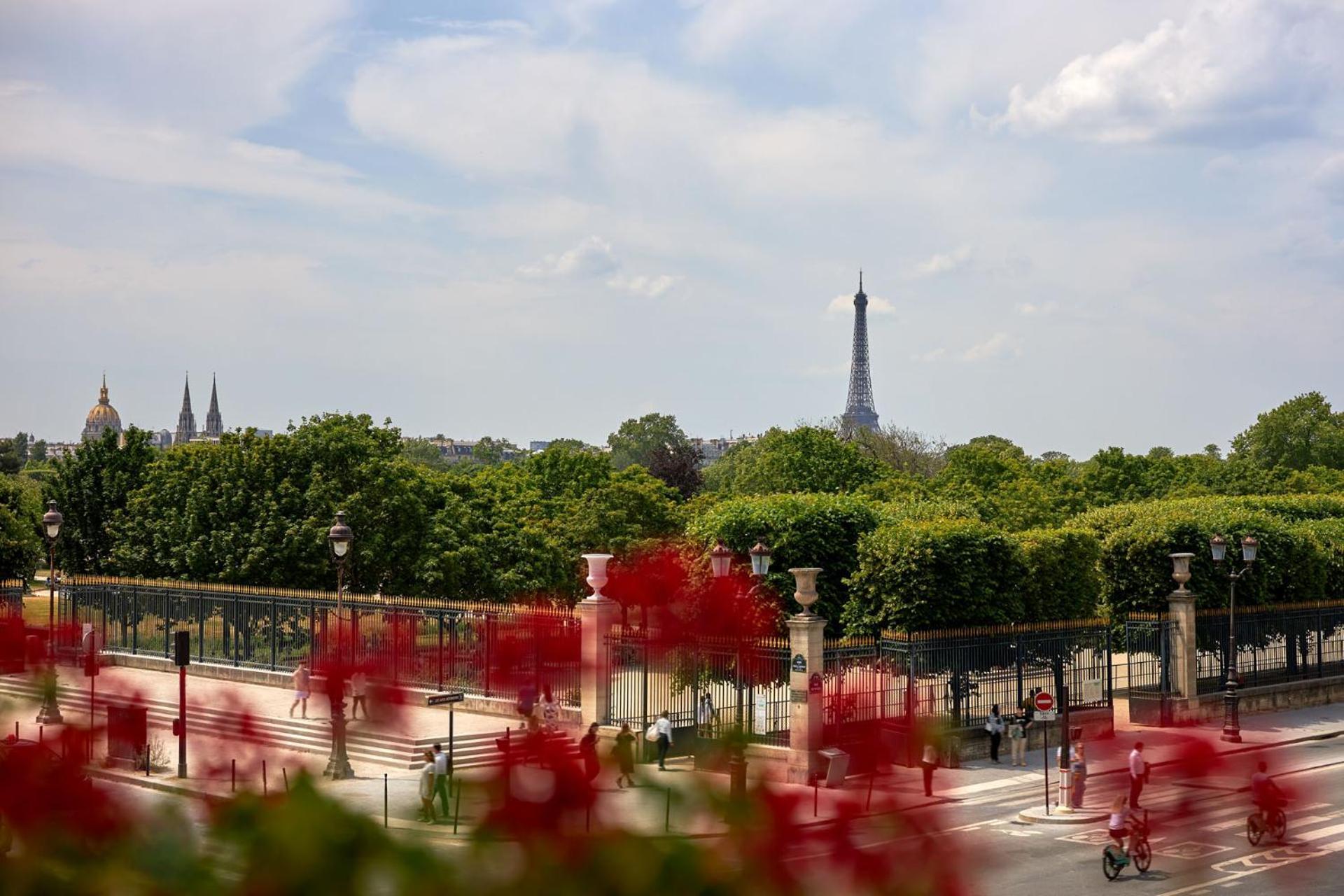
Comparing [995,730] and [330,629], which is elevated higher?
[330,629]

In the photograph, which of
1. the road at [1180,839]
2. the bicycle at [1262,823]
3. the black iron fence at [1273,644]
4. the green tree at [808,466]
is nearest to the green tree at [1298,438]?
the green tree at [808,466]

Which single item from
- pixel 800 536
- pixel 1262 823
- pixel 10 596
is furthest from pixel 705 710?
pixel 10 596

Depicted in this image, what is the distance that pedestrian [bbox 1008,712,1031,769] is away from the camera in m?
32.3

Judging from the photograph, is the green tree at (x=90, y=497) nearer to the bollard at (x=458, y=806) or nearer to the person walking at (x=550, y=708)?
the person walking at (x=550, y=708)

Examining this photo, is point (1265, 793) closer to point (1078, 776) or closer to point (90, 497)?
point (1078, 776)

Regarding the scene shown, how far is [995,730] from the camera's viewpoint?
3262 centimetres

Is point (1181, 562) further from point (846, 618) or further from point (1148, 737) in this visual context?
point (1148, 737)

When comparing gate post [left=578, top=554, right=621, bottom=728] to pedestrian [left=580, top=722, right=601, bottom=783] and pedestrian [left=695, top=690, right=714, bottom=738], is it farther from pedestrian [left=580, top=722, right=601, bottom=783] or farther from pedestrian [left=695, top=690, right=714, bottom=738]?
pedestrian [left=580, top=722, right=601, bottom=783]

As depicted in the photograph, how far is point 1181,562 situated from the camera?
37.0 m

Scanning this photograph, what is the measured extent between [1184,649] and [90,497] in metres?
43.3

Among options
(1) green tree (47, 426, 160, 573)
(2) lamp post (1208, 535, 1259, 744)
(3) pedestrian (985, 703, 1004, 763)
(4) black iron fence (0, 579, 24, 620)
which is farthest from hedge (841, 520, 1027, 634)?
(1) green tree (47, 426, 160, 573)

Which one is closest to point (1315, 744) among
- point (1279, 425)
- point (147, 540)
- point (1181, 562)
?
point (1181, 562)

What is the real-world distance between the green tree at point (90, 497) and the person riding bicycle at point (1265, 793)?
5959cm

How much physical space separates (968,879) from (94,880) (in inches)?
81.8
